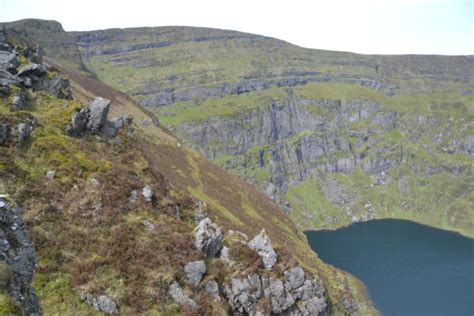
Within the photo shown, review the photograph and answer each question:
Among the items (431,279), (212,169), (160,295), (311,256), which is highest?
(160,295)

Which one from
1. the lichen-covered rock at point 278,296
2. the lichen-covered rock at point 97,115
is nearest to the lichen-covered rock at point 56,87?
the lichen-covered rock at point 97,115

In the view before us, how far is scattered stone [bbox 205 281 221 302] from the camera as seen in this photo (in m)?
22.9

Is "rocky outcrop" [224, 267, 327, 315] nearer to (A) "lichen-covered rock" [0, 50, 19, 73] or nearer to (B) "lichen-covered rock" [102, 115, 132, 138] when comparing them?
(B) "lichen-covered rock" [102, 115, 132, 138]

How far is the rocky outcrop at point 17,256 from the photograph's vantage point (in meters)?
10.6

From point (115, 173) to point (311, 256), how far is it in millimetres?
72904

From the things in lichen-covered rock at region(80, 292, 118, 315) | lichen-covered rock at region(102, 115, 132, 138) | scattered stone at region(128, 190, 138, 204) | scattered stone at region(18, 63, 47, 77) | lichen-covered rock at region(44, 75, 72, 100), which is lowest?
lichen-covered rock at region(80, 292, 118, 315)

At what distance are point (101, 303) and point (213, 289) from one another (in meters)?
6.88

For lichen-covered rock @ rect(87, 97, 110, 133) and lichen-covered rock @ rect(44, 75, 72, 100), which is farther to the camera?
lichen-covered rock @ rect(44, 75, 72, 100)

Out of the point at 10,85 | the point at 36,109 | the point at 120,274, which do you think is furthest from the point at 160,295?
the point at 10,85

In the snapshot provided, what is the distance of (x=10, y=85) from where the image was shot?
A: 32.9 m

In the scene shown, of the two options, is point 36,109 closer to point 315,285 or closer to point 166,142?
point 315,285

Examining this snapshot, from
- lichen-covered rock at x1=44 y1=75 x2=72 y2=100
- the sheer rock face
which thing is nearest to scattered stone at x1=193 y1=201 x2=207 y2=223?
the sheer rock face

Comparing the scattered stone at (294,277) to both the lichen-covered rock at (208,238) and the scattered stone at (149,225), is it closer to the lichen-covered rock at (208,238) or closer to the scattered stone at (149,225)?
the lichen-covered rock at (208,238)

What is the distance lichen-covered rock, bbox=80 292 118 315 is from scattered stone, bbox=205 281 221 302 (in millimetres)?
5916
